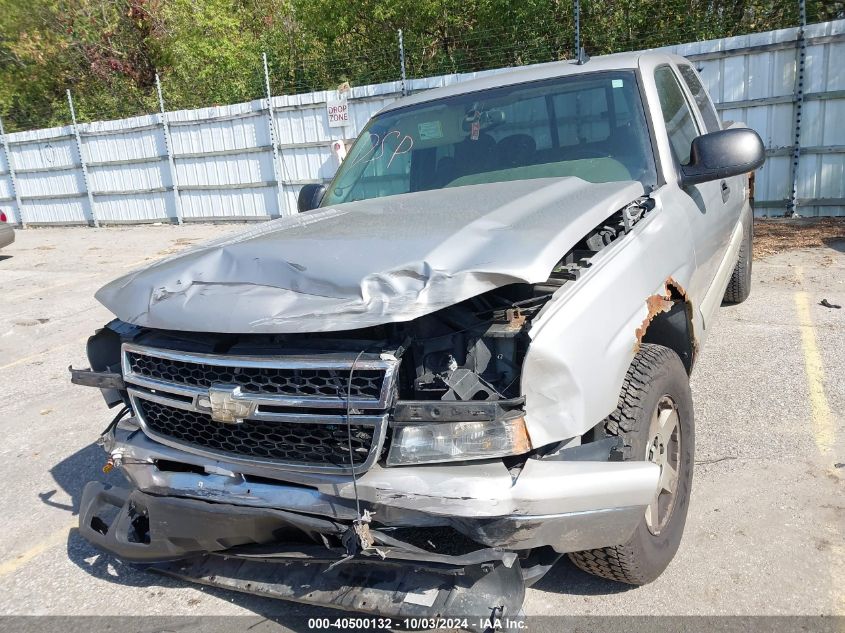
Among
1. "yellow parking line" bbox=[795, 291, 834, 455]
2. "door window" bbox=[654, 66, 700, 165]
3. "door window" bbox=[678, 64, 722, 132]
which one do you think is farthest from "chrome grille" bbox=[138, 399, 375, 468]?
"door window" bbox=[678, 64, 722, 132]

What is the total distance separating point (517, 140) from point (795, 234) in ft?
22.4

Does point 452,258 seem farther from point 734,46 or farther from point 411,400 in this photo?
point 734,46

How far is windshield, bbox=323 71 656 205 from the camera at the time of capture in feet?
12.0

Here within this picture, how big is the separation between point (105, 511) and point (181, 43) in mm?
22226

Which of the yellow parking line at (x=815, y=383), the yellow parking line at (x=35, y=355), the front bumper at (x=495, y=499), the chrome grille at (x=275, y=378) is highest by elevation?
the chrome grille at (x=275, y=378)

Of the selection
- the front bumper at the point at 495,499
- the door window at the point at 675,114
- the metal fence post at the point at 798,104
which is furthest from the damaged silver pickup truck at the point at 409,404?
the metal fence post at the point at 798,104

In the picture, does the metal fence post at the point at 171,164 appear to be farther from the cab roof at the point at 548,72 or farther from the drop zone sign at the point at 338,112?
the cab roof at the point at 548,72

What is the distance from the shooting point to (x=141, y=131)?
1564 centimetres

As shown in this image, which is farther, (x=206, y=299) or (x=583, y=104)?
(x=583, y=104)

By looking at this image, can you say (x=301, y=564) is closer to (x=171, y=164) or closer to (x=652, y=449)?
(x=652, y=449)

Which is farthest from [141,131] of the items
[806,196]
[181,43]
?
[806,196]

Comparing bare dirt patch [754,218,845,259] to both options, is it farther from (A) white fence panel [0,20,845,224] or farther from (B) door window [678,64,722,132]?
(B) door window [678,64,722,132]

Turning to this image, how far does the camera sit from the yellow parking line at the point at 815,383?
3842mm

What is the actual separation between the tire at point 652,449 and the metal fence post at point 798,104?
8343 mm
